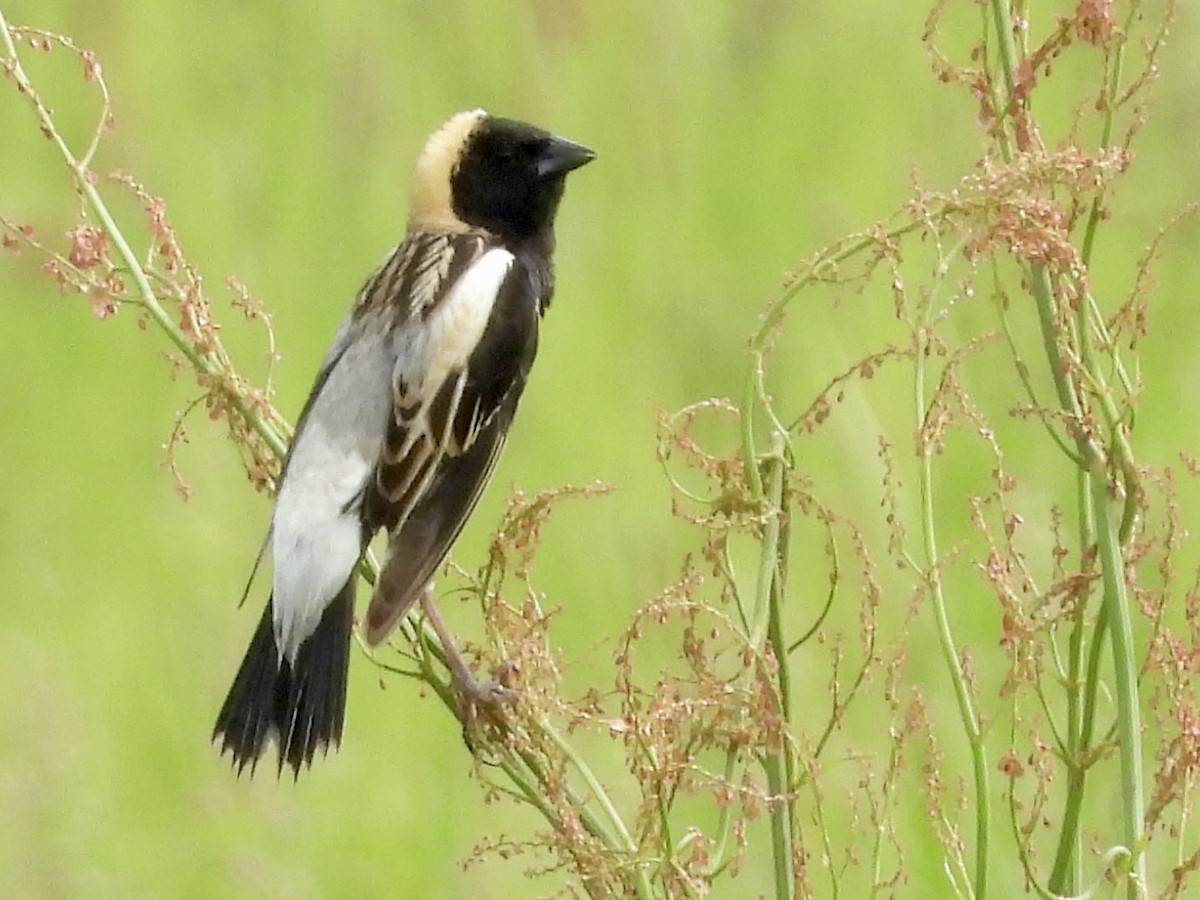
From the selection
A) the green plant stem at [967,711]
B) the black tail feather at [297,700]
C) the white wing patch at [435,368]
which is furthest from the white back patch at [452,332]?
the green plant stem at [967,711]

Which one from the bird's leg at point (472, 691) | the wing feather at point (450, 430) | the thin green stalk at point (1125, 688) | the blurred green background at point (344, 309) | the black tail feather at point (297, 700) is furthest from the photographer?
the blurred green background at point (344, 309)

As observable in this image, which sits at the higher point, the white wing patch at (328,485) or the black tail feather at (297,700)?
the white wing patch at (328,485)

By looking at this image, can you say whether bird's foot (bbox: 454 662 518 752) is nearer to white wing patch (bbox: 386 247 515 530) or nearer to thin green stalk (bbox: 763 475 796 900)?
thin green stalk (bbox: 763 475 796 900)

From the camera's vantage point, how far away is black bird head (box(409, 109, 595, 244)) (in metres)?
2.95

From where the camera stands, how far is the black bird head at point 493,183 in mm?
2949

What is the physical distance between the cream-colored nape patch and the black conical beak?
12 centimetres

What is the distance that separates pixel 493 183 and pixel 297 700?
100 centimetres

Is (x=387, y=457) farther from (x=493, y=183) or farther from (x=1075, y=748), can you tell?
(x=1075, y=748)

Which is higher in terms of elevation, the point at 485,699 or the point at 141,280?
the point at 141,280

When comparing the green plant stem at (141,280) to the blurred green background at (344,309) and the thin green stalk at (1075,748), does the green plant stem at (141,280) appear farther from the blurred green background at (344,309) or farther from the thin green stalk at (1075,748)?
the blurred green background at (344,309)

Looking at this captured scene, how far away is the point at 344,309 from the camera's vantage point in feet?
13.3

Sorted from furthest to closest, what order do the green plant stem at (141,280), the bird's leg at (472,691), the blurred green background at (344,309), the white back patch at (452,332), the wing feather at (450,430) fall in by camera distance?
1. the blurred green background at (344,309)
2. the white back patch at (452,332)
3. the wing feather at (450,430)
4. the bird's leg at (472,691)
5. the green plant stem at (141,280)

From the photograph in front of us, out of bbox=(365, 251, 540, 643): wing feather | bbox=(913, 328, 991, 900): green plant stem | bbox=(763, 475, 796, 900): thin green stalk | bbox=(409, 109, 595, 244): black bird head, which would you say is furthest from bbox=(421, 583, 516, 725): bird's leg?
bbox=(409, 109, 595, 244): black bird head

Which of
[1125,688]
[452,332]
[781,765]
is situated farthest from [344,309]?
[1125,688]
